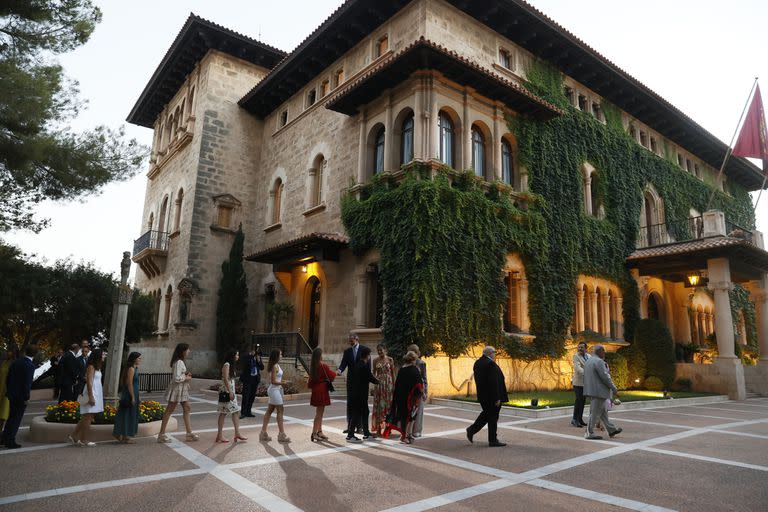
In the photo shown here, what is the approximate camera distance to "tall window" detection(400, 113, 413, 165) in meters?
16.6

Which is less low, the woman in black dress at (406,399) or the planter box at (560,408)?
the woman in black dress at (406,399)

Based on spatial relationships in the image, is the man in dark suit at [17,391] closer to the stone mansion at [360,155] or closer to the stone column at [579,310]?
the stone mansion at [360,155]

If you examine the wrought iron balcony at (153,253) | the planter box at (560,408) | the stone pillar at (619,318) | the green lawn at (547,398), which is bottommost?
the planter box at (560,408)

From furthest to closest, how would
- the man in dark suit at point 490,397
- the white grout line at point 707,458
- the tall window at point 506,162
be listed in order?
1. the tall window at point 506,162
2. the man in dark suit at point 490,397
3. the white grout line at point 707,458

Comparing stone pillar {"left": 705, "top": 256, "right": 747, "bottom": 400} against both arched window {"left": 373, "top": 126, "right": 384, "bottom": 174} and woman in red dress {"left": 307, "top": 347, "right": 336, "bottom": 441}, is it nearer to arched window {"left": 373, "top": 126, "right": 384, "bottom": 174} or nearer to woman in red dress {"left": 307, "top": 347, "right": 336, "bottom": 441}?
arched window {"left": 373, "top": 126, "right": 384, "bottom": 174}

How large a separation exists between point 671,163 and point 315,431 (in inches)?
1010

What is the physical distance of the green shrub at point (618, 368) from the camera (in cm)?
1888

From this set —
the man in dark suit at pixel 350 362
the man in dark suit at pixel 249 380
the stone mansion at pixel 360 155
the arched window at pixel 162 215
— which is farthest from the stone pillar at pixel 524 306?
the arched window at pixel 162 215

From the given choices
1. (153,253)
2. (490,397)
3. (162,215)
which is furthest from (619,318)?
(162,215)

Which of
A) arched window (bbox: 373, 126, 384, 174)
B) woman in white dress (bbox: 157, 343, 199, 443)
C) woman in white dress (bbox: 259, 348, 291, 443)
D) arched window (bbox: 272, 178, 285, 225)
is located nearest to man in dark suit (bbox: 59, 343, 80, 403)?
woman in white dress (bbox: 157, 343, 199, 443)

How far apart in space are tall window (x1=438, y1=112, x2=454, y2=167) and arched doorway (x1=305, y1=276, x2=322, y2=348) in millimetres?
7088

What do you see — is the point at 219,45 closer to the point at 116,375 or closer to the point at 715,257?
the point at 116,375

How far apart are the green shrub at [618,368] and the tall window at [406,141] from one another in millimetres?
10513

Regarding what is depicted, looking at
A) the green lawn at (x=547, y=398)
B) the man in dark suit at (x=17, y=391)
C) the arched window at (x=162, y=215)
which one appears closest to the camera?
the man in dark suit at (x=17, y=391)
